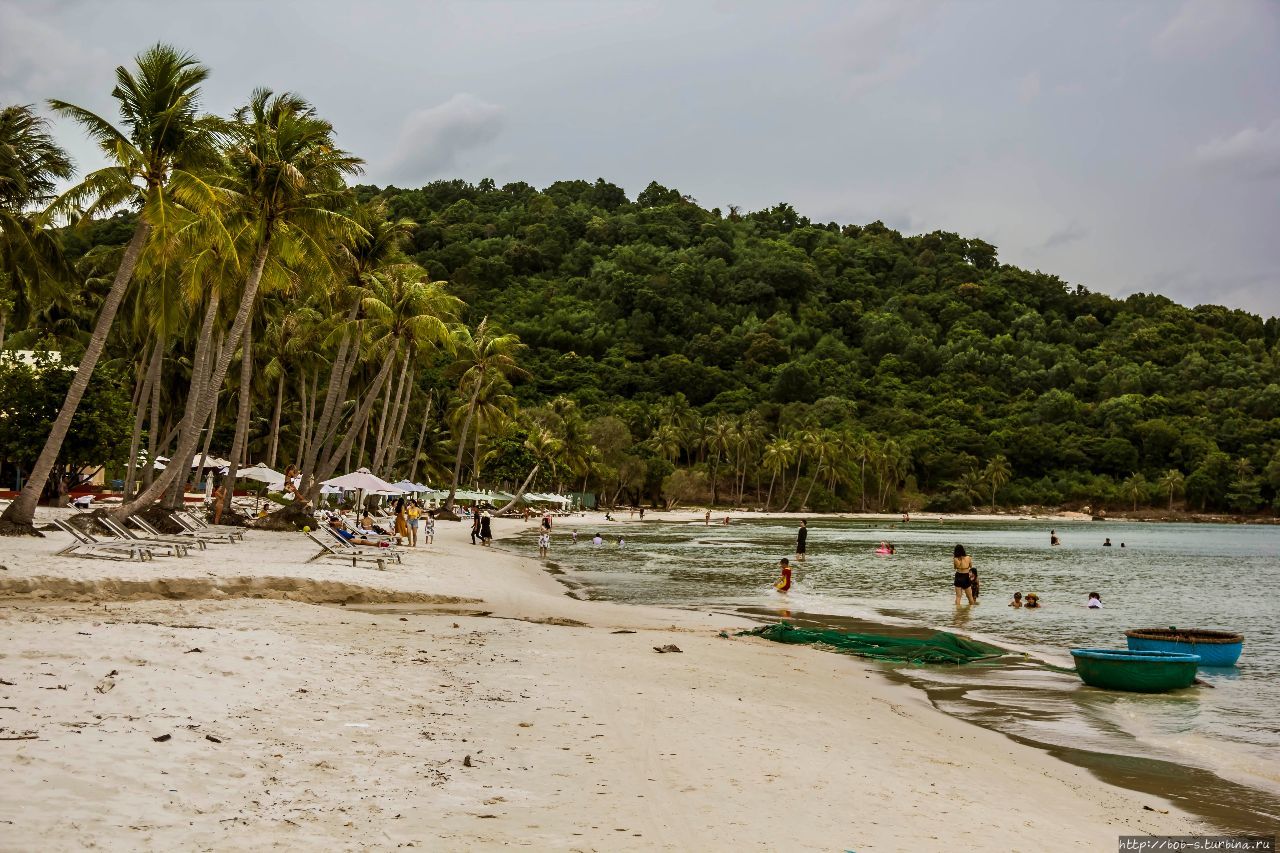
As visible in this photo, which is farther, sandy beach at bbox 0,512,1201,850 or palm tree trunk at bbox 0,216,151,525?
palm tree trunk at bbox 0,216,151,525

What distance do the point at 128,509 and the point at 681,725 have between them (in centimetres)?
1654

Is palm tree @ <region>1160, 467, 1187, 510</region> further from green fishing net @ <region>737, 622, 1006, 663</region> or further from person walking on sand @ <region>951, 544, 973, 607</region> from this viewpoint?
green fishing net @ <region>737, 622, 1006, 663</region>

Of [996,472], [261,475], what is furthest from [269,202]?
[996,472]

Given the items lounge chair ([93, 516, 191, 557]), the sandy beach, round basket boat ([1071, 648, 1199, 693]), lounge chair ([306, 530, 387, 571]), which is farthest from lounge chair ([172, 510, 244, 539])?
round basket boat ([1071, 648, 1199, 693])

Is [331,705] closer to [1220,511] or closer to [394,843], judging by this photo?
[394,843]

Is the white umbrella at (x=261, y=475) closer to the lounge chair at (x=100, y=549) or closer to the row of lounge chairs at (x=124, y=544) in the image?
the row of lounge chairs at (x=124, y=544)

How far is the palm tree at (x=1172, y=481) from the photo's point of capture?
119m

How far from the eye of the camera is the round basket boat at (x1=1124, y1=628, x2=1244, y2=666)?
14.9 m

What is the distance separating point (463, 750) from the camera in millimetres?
6336

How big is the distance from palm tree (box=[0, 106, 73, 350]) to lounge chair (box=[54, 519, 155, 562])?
8.12m

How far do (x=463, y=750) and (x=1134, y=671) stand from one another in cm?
995

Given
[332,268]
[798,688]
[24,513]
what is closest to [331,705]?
[798,688]

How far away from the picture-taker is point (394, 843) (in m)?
4.57

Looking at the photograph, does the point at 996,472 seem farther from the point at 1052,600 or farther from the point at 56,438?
the point at 56,438
